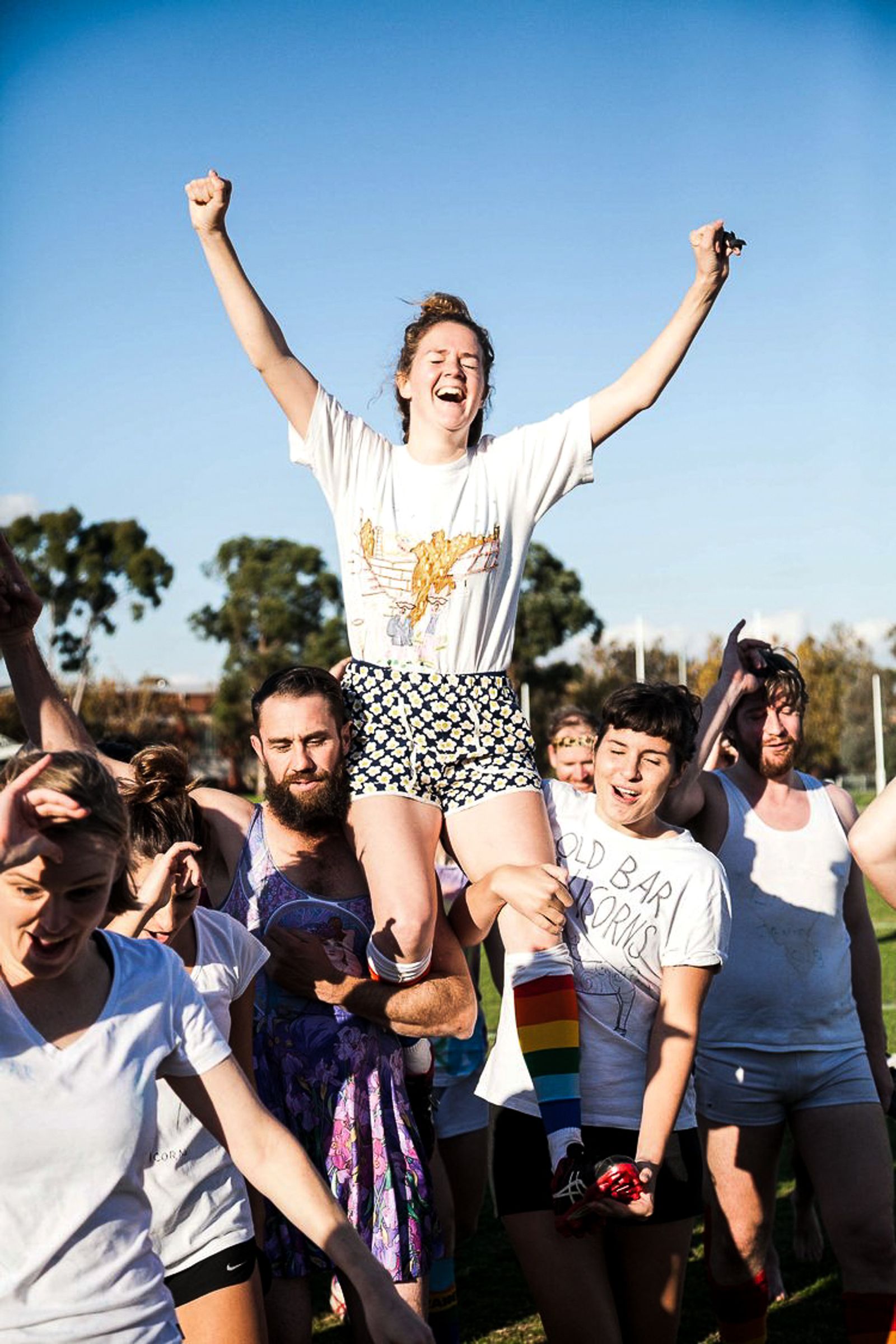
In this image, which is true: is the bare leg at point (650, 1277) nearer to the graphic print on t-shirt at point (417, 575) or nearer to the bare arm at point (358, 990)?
the bare arm at point (358, 990)

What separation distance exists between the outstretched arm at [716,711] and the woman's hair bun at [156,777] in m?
1.63

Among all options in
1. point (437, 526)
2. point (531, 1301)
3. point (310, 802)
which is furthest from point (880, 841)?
point (531, 1301)

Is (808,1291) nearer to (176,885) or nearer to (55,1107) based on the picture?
(176,885)

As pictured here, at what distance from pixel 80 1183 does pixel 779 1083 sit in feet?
9.13

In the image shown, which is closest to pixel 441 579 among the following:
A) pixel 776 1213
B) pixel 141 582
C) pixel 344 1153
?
pixel 344 1153

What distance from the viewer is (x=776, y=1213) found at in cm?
710

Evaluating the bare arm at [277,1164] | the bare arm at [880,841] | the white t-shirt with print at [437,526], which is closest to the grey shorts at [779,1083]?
the white t-shirt with print at [437,526]

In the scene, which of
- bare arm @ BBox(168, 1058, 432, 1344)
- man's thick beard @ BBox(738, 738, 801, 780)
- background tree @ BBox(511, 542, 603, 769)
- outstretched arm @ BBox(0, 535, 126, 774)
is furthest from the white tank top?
background tree @ BBox(511, 542, 603, 769)

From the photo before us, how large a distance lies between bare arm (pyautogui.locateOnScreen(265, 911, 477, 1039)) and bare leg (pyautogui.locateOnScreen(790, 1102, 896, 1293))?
1.24 metres

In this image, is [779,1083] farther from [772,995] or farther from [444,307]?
[444,307]

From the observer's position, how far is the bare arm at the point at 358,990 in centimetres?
395

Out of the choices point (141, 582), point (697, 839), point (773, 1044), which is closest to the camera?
point (773, 1044)

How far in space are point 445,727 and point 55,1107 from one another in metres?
1.96

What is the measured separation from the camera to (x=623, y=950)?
13.3 feet
